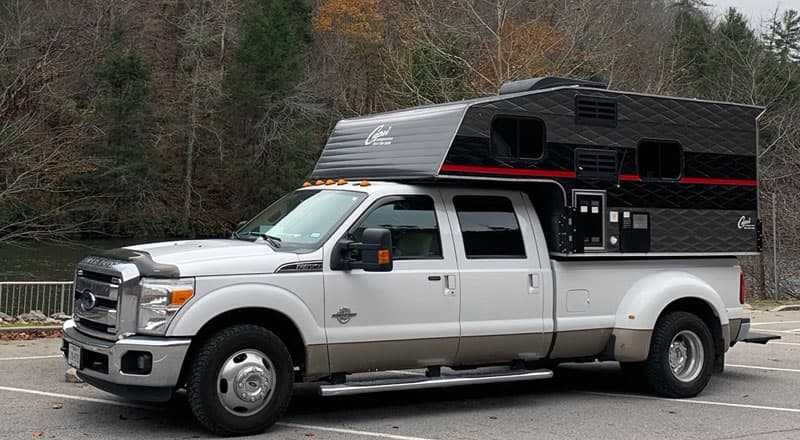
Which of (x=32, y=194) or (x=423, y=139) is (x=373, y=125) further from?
(x=32, y=194)

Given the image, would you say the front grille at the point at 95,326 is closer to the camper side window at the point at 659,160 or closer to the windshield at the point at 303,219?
the windshield at the point at 303,219

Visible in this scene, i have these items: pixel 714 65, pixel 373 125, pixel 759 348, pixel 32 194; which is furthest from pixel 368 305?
pixel 714 65

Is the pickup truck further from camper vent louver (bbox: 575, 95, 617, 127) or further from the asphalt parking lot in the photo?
camper vent louver (bbox: 575, 95, 617, 127)

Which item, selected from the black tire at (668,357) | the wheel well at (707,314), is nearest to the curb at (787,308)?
the wheel well at (707,314)

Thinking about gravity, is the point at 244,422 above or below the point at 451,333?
below

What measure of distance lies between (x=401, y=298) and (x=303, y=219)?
3.77ft

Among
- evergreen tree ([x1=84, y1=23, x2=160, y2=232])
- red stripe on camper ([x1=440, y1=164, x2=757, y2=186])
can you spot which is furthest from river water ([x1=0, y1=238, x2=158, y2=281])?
red stripe on camper ([x1=440, y1=164, x2=757, y2=186])

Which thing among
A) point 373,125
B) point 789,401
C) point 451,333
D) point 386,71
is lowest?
point 789,401

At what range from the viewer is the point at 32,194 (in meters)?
26.2

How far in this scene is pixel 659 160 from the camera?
10.5 m

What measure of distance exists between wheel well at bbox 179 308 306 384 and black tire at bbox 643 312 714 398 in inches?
150

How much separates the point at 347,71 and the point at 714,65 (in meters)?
20.5

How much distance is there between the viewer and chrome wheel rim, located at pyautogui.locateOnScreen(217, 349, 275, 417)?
7824mm

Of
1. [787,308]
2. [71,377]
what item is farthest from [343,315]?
[787,308]
